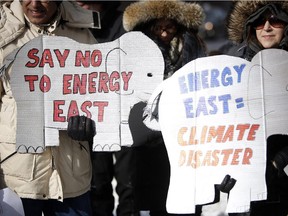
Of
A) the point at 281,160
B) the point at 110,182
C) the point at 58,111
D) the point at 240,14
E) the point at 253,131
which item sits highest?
the point at 240,14

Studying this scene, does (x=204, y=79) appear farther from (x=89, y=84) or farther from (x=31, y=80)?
(x=31, y=80)

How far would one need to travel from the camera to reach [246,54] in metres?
3.32

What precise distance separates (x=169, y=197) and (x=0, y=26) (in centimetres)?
116

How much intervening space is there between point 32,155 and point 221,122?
3.04 ft

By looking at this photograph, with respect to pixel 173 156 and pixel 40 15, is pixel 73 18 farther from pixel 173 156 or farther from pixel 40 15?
pixel 173 156

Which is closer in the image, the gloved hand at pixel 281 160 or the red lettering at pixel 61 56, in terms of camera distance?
the red lettering at pixel 61 56

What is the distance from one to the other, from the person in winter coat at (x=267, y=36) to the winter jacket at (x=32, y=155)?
734 millimetres

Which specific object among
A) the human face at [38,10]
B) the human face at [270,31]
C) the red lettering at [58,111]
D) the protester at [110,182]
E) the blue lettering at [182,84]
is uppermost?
the human face at [38,10]

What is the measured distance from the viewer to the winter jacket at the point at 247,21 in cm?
329

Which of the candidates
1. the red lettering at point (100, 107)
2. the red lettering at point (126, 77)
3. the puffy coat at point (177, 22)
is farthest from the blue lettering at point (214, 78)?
the red lettering at point (100, 107)

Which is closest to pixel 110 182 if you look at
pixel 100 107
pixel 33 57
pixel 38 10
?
pixel 100 107

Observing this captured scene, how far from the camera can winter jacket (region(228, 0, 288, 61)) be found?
3.29 meters

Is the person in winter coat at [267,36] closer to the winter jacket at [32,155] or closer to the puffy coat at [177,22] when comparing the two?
the puffy coat at [177,22]

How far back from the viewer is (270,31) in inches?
131
